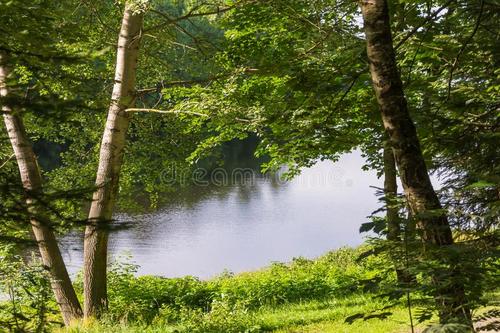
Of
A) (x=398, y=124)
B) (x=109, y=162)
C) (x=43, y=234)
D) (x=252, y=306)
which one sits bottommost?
(x=252, y=306)

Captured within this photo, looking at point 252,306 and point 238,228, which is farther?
point 238,228

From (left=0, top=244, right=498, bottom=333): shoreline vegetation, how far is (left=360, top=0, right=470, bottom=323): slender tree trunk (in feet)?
9.59

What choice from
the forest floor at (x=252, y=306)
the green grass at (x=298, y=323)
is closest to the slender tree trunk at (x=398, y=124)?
the forest floor at (x=252, y=306)

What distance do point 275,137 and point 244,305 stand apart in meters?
3.91

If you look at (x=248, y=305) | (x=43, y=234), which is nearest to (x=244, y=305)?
(x=248, y=305)

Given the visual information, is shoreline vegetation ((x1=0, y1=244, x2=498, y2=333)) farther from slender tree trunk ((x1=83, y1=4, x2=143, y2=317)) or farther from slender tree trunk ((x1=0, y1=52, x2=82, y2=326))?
slender tree trunk ((x1=83, y1=4, x2=143, y2=317))

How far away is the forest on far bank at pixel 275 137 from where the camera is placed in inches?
118

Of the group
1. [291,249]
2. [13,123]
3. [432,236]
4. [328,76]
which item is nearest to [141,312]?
[13,123]

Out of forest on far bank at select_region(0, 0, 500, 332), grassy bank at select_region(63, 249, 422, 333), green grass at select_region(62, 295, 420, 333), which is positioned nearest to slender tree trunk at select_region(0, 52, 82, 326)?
forest on far bank at select_region(0, 0, 500, 332)

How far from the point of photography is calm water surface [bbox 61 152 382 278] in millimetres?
20281

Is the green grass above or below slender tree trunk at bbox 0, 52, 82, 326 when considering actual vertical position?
below

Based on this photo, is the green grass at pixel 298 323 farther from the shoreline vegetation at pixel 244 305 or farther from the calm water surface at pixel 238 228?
the calm water surface at pixel 238 228

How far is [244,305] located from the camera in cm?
893

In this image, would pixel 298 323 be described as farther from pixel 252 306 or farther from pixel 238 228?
pixel 238 228
